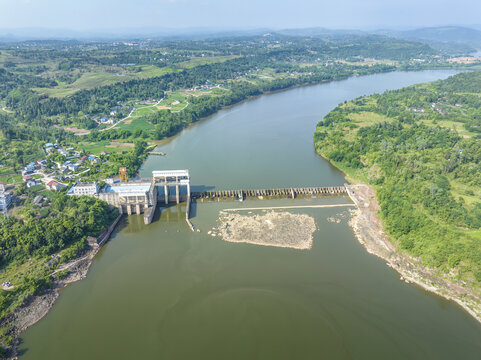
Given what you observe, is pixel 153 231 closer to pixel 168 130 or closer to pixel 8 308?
pixel 8 308

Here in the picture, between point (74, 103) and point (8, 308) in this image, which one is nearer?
point (8, 308)

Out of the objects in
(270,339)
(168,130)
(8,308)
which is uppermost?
(168,130)

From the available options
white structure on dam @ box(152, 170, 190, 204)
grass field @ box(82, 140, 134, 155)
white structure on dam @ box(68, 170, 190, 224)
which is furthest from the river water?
grass field @ box(82, 140, 134, 155)

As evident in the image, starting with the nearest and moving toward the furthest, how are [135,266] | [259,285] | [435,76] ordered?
[259,285] → [135,266] → [435,76]

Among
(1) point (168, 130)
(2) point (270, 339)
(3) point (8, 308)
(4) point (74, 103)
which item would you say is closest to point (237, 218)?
(2) point (270, 339)

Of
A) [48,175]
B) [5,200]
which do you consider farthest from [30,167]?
[5,200]

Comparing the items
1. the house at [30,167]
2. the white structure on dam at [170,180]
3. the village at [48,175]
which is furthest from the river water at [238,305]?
the house at [30,167]

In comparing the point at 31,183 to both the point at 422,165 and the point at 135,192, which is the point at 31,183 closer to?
the point at 135,192
